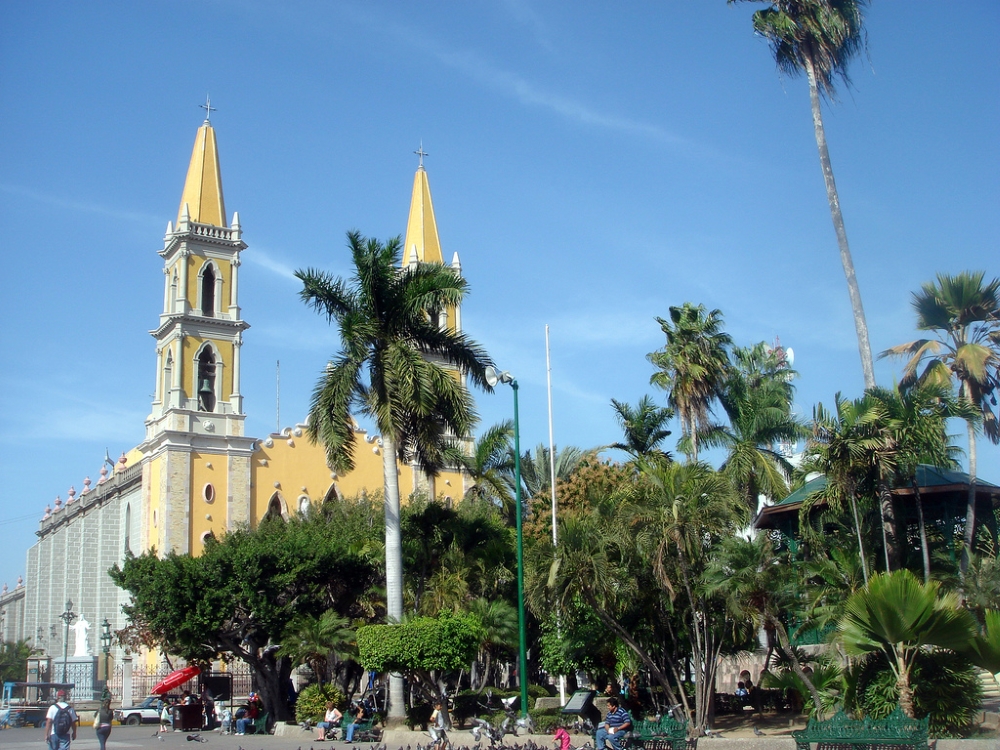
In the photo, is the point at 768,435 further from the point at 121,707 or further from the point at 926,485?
the point at 121,707

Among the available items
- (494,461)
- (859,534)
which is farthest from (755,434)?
(859,534)

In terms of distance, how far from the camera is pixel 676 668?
23.1 m

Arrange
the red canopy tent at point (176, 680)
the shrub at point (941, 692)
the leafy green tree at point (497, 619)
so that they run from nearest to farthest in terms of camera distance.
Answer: the shrub at point (941, 692), the leafy green tree at point (497, 619), the red canopy tent at point (176, 680)

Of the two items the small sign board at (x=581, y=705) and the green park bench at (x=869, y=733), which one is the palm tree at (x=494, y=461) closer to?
the small sign board at (x=581, y=705)

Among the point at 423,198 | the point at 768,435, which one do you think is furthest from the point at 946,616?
the point at 423,198

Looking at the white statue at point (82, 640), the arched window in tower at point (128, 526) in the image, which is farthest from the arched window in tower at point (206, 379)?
the white statue at point (82, 640)

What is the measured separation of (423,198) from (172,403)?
17161 millimetres

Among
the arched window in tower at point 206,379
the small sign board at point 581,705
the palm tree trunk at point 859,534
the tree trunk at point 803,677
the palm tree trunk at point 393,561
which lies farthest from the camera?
the arched window in tower at point 206,379

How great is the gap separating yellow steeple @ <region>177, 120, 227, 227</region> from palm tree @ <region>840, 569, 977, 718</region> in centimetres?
3885

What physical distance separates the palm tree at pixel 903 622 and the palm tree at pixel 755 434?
12547 millimetres

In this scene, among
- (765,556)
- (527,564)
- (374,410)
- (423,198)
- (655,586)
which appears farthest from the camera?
(423,198)

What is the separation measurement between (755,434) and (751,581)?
1288 cm

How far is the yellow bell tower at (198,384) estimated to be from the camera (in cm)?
4569

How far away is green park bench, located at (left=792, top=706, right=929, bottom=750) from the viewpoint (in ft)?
49.6
